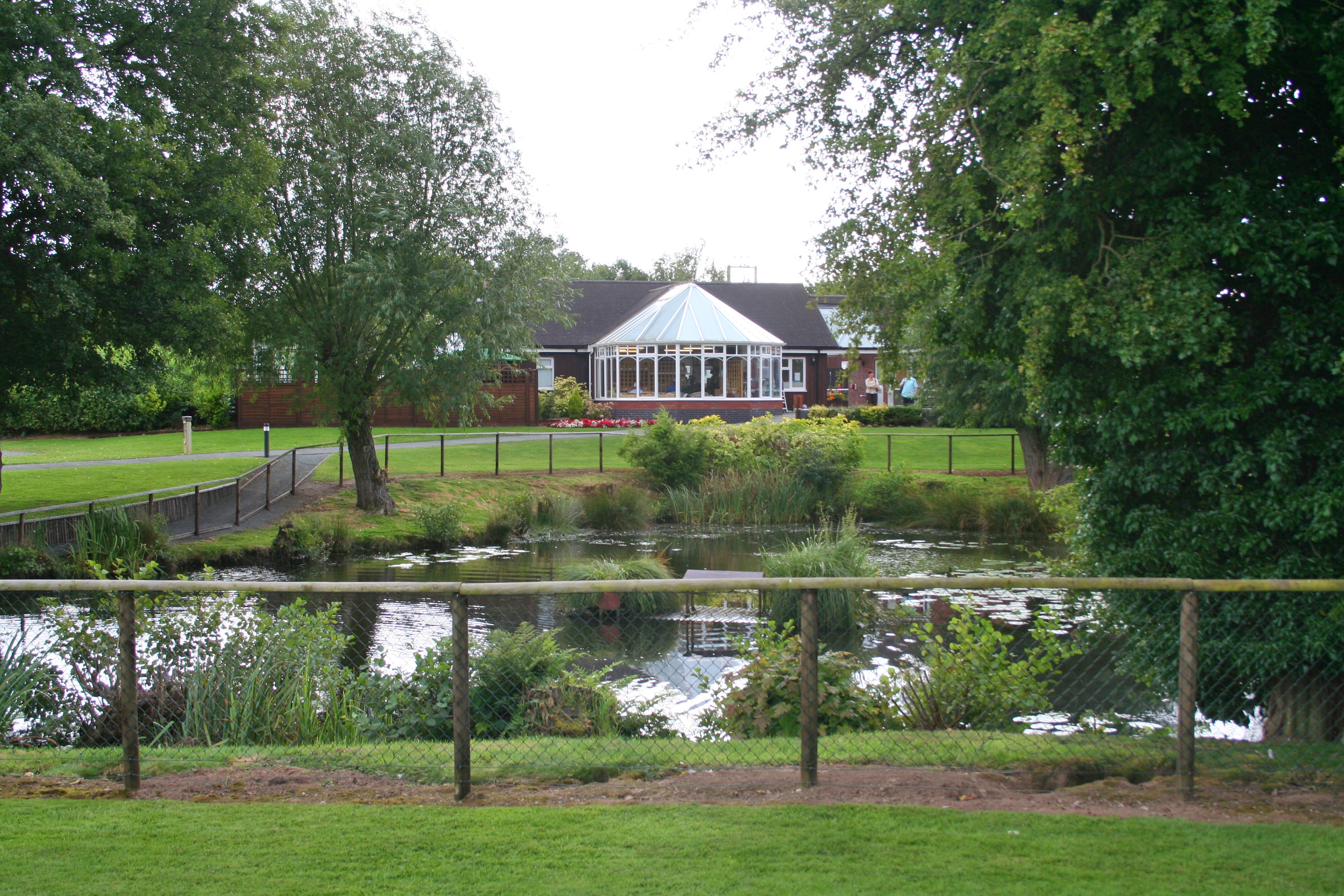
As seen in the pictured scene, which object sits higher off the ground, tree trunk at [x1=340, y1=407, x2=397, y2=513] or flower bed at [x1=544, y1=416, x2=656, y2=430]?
flower bed at [x1=544, y1=416, x2=656, y2=430]

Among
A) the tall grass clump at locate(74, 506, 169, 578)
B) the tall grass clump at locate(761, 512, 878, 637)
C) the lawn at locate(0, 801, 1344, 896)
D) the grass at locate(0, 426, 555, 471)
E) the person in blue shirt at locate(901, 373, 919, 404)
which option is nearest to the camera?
the lawn at locate(0, 801, 1344, 896)

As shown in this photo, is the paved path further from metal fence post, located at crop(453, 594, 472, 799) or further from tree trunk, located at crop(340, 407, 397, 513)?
metal fence post, located at crop(453, 594, 472, 799)

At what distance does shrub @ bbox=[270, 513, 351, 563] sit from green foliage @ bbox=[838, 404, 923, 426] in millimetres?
24672

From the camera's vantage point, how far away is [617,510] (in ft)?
77.4

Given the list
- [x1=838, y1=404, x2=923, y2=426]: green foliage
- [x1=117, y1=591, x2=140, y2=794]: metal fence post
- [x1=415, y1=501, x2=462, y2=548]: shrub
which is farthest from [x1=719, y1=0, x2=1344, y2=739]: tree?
[x1=838, y1=404, x2=923, y2=426]: green foliage

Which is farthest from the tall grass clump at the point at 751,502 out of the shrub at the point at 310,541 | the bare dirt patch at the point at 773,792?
the bare dirt patch at the point at 773,792

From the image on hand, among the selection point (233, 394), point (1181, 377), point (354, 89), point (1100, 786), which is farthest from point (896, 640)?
point (233, 394)

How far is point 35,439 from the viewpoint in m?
35.8

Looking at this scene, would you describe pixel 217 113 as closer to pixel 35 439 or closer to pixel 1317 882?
pixel 1317 882

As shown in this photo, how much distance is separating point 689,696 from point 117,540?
989 centimetres

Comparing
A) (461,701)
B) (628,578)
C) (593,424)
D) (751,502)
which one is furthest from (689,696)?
(593,424)

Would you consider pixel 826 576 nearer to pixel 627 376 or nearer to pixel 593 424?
Result: pixel 593 424

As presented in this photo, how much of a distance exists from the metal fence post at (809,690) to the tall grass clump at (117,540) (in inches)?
463

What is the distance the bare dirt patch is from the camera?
493 centimetres
